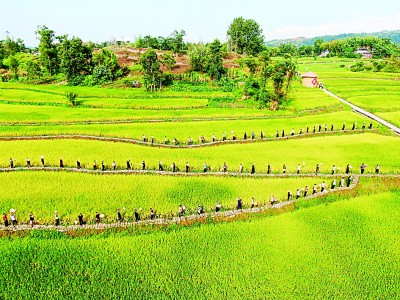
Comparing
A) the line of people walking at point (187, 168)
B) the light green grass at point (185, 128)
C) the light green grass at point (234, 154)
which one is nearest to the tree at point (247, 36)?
the light green grass at point (185, 128)

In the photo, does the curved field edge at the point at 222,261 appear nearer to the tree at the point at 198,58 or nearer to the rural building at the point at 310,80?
the rural building at the point at 310,80

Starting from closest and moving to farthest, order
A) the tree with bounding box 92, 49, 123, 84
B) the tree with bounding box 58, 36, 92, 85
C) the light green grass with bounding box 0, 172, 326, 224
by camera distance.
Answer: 1. the light green grass with bounding box 0, 172, 326, 224
2. the tree with bounding box 58, 36, 92, 85
3. the tree with bounding box 92, 49, 123, 84

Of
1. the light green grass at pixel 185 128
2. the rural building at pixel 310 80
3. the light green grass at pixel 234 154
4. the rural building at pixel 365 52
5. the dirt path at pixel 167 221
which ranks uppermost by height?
the rural building at pixel 365 52

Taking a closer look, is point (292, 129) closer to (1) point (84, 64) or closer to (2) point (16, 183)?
(2) point (16, 183)

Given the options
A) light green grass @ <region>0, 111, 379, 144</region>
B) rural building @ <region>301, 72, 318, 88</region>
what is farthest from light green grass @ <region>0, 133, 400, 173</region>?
rural building @ <region>301, 72, 318, 88</region>

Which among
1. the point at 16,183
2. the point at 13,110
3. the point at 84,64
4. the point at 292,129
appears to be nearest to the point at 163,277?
the point at 16,183

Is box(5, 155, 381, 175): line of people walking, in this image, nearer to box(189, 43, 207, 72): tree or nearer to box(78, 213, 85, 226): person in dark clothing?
box(78, 213, 85, 226): person in dark clothing
